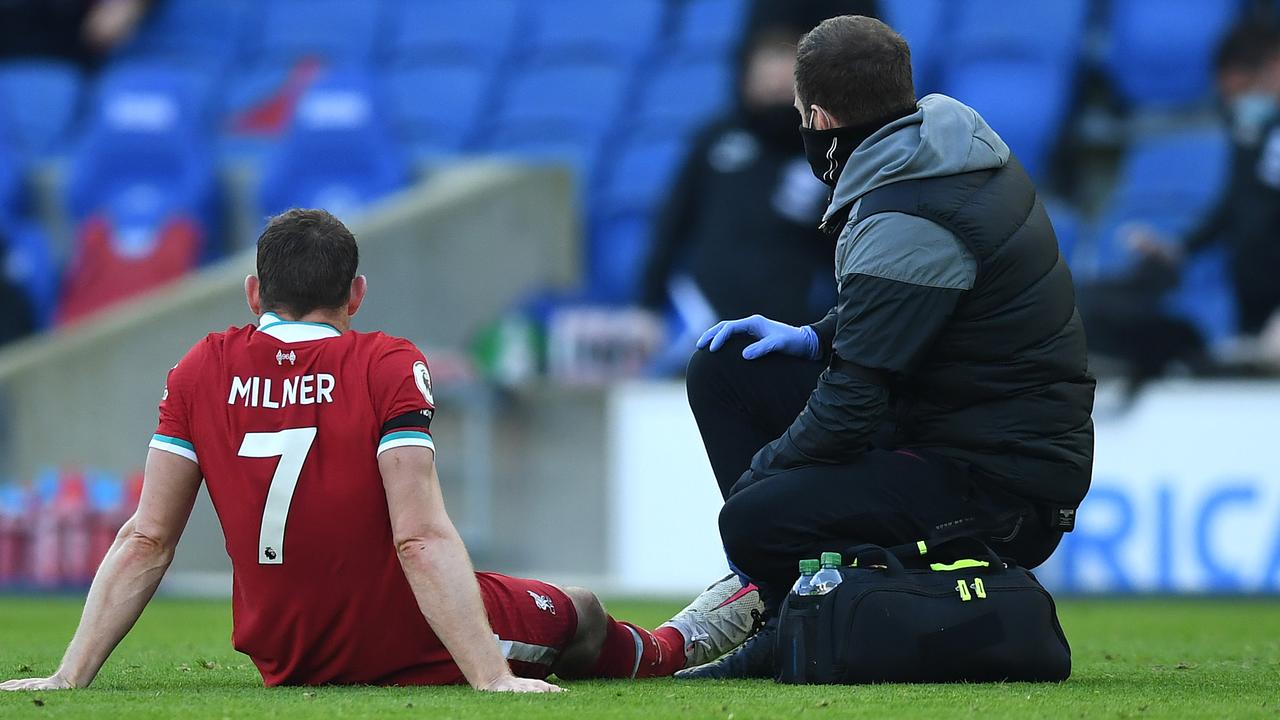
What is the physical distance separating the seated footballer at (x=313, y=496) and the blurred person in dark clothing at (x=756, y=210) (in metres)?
5.62

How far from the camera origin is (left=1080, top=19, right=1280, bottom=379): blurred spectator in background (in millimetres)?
8750

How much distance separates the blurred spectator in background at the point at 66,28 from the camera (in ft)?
45.7

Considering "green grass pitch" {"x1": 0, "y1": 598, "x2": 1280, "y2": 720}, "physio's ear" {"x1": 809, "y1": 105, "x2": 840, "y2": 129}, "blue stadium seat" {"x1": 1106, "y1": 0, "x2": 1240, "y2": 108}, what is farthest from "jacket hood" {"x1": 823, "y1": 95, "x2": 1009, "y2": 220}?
"blue stadium seat" {"x1": 1106, "y1": 0, "x2": 1240, "y2": 108}

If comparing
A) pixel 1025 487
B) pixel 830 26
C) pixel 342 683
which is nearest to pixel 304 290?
pixel 342 683

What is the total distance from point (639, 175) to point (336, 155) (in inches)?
74.3

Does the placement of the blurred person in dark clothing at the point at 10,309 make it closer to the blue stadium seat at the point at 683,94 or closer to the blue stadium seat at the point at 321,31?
the blue stadium seat at the point at 321,31

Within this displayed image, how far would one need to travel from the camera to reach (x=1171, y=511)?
334 inches

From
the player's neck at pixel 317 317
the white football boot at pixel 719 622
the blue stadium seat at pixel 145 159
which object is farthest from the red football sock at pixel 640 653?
the blue stadium seat at pixel 145 159

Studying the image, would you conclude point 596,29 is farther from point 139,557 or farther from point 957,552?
point 139,557

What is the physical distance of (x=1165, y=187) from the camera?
10.7m

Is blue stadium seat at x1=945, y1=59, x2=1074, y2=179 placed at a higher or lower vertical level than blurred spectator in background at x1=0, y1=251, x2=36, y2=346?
higher

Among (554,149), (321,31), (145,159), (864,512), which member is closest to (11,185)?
(145,159)

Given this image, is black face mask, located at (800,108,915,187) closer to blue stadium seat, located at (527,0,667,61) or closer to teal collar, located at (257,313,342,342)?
teal collar, located at (257,313,342,342)

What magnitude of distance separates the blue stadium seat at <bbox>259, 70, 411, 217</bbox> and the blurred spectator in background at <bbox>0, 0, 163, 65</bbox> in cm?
234
